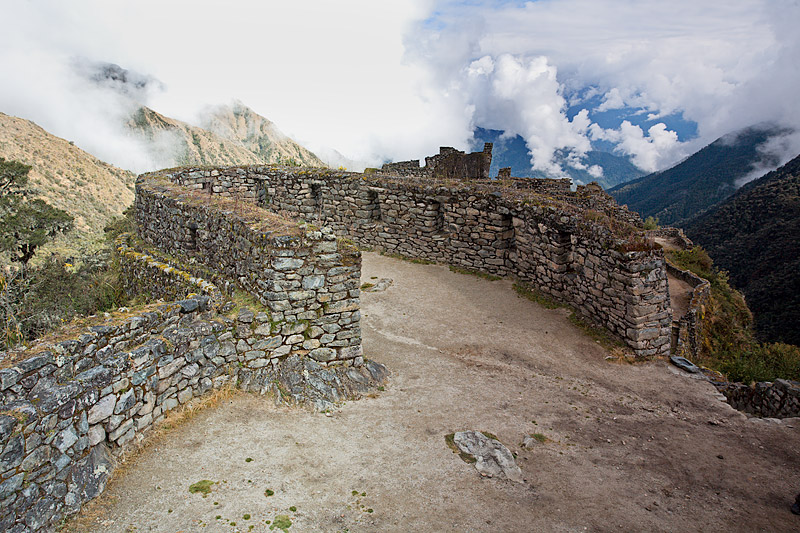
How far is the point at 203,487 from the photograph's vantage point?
512 centimetres

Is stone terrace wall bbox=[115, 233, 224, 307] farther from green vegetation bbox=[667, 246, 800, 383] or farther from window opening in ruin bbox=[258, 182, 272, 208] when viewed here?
green vegetation bbox=[667, 246, 800, 383]

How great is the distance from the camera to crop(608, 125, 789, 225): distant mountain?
86.6 m

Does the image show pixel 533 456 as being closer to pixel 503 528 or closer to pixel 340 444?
pixel 503 528

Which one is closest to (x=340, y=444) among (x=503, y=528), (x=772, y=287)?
(x=503, y=528)

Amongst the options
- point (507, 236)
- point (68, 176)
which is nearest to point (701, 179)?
point (507, 236)

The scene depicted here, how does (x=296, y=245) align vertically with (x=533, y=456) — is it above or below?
above

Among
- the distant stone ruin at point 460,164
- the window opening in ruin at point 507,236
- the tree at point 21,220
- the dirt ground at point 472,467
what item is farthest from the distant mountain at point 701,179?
the tree at point 21,220

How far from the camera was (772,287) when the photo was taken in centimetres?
3466

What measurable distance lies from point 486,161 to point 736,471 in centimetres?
1693

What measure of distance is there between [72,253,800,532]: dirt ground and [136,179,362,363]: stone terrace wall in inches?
44.1

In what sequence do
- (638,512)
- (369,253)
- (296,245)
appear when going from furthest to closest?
(369,253) → (296,245) → (638,512)

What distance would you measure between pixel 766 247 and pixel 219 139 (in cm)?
9754

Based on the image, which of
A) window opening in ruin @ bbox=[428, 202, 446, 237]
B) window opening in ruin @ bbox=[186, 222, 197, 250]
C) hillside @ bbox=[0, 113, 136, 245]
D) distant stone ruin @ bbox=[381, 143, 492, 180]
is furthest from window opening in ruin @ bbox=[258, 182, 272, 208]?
hillside @ bbox=[0, 113, 136, 245]

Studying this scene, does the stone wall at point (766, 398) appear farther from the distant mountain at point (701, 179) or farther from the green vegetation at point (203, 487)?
the distant mountain at point (701, 179)
